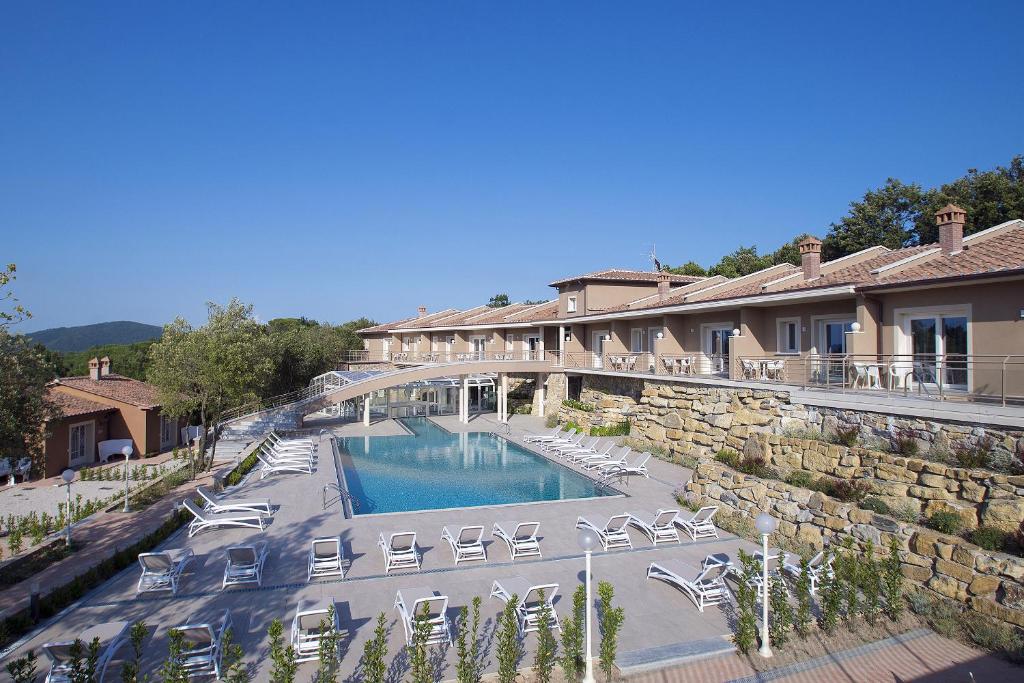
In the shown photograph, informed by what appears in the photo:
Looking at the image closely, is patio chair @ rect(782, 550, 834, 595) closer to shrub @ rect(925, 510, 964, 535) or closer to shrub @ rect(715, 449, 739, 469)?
shrub @ rect(925, 510, 964, 535)

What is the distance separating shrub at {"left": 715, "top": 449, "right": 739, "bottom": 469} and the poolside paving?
1.85m

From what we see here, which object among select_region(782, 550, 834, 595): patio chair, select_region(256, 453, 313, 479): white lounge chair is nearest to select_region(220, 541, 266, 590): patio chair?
select_region(782, 550, 834, 595): patio chair

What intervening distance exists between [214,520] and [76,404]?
628 inches

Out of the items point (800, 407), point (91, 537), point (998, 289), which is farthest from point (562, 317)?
point (91, 537)

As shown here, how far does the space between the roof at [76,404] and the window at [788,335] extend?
2568 centimetres

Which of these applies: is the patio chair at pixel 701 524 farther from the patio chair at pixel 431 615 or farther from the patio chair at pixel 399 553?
the patio chair at pixel 431 615

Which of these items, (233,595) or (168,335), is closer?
(233,595)

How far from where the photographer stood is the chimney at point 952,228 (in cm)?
1505

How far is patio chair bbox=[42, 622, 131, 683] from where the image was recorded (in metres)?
6.84

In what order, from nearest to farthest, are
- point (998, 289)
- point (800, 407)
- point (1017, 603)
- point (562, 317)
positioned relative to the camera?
point (1017, 603) → point (998, 289) → point (800, 407) → point (562, 317)

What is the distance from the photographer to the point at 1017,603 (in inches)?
328

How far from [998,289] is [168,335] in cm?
2403

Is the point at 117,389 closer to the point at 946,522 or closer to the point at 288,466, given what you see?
the point at 288,466

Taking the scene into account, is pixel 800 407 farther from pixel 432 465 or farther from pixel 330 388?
pixel 330 388
